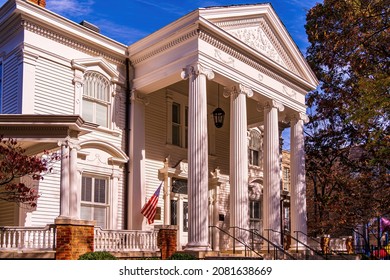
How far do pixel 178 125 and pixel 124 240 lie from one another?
24.7ft

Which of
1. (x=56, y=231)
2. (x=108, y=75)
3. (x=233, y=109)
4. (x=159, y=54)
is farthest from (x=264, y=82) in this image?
(x=56, y=231)

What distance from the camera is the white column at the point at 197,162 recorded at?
18797 mm

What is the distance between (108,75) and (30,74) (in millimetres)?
3689

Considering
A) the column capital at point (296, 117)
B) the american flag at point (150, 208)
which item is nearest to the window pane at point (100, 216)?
the american flag at point (150, 208)

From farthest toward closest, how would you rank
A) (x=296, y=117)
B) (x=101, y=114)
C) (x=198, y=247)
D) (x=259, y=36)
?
1. (x=296, y=117)
2. (x=259, y=36)
3. (x=101, y=114)
4. (x=198, y=247)

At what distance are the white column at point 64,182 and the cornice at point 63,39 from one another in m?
5.75

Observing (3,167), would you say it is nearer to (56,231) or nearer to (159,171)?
(56,231)

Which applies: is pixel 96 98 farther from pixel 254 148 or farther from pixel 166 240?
pixel 254 148

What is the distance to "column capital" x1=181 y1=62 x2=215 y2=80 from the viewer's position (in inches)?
782

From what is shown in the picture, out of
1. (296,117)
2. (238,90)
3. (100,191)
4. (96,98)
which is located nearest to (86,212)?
(100,191)

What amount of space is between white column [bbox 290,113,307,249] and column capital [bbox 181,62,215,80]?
24.1 ft

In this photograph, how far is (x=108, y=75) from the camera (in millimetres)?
21891

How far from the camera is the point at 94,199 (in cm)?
2102

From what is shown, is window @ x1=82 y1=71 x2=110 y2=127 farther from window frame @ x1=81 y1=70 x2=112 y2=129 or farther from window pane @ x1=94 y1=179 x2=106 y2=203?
window pane @ x1=94 y1=179 x2=106 y2=203
